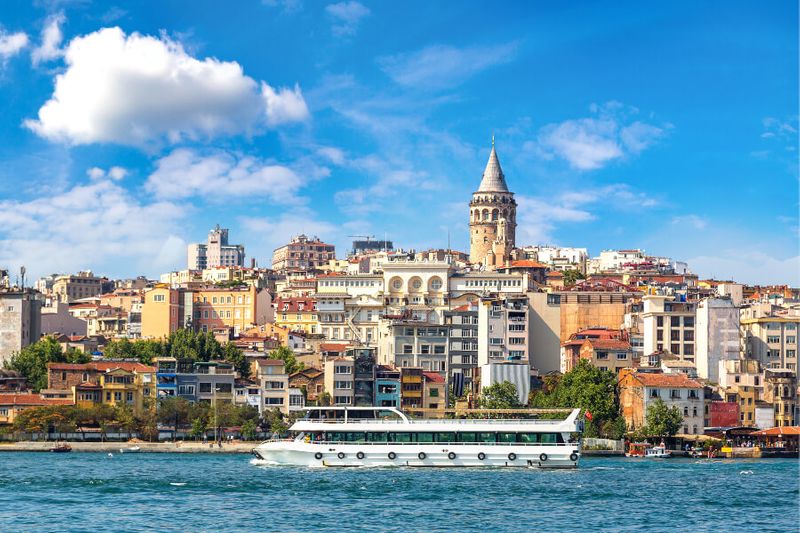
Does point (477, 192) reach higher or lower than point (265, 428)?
higher

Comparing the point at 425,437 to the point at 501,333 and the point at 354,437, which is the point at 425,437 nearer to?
the point at 354,437

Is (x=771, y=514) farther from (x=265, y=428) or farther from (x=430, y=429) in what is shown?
(x=265, y=428)

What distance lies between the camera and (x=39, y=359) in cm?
8906

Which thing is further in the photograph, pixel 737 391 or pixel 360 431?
pixel 737 391

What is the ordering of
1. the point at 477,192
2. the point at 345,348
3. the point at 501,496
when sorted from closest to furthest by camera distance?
1. the point at 501,496
2. the point at 345,348
3. the point at 477,192

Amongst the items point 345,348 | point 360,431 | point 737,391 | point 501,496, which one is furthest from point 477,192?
point 501,496

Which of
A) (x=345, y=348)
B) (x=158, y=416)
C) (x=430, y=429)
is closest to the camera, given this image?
(x=430, y=429)

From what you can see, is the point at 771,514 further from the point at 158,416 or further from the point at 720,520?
the point at 158,416

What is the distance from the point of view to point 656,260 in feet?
547

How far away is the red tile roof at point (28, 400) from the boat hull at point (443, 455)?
27.5 metres

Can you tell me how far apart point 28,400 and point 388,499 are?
39.6m

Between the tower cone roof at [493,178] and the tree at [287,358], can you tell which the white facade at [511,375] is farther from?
the tower cone roof at [493,178]

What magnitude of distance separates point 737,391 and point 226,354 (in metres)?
31.7

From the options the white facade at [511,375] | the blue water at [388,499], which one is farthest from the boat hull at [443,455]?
the white facade at [511,375]
